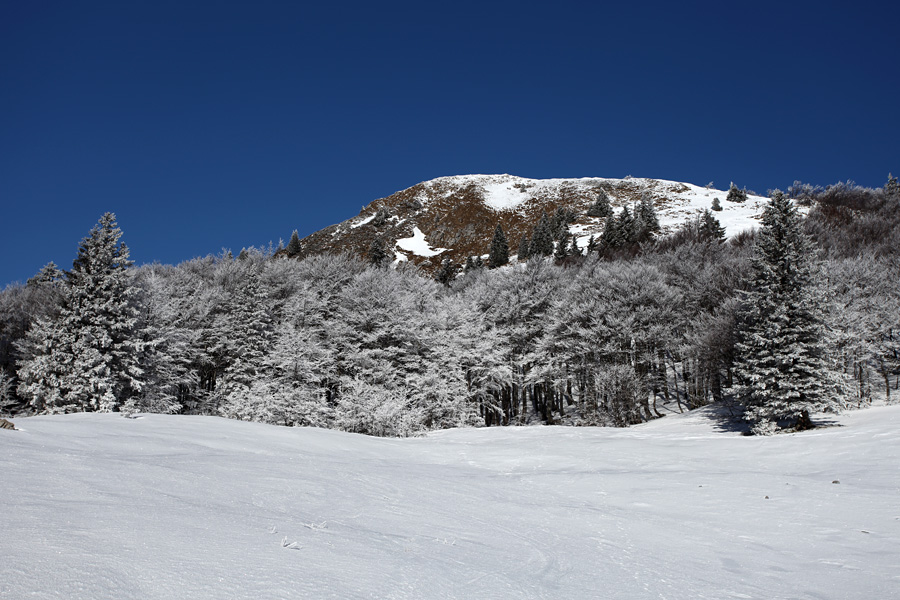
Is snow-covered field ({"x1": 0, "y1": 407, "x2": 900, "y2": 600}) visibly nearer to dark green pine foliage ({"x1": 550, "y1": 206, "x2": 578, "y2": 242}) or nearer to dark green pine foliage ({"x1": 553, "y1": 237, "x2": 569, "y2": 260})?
dark green pine foliage ({"x1": 553, "y1": 237, "x2": 569, "y2": 260})

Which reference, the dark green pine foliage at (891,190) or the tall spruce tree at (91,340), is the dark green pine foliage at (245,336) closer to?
the tall spruce tree at (91,340)

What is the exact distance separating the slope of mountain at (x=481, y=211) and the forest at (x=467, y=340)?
4042cm

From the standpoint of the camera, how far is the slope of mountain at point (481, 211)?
8878 centimetres

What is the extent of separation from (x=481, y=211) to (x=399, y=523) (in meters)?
102

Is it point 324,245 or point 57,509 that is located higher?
point 324,245

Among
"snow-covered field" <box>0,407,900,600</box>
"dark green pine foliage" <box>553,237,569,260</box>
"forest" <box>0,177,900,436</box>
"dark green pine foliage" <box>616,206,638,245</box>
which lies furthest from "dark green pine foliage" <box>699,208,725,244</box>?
"snow-covered field" <box>0,407,900,600</box>

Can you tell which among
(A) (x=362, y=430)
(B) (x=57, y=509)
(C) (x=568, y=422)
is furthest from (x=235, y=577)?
(C) (x=568, y=422)

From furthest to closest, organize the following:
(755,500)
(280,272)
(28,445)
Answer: (280,272)
(755,500)
(28,445)

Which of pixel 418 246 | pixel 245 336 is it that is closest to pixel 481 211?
pixel 418 246

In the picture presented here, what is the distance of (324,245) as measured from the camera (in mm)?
94938

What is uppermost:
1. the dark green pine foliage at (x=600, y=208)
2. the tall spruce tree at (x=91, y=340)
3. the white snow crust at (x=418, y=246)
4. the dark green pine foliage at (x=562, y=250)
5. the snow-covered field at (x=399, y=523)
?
the dark green pine foliage at (x=600, y=208)

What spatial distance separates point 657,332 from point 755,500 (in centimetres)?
2606

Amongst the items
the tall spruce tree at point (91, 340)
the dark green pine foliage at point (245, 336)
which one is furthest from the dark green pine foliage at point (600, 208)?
the tall spruce tree at point (91, 340)

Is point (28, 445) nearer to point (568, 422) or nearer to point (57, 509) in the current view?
point (57, 509)
